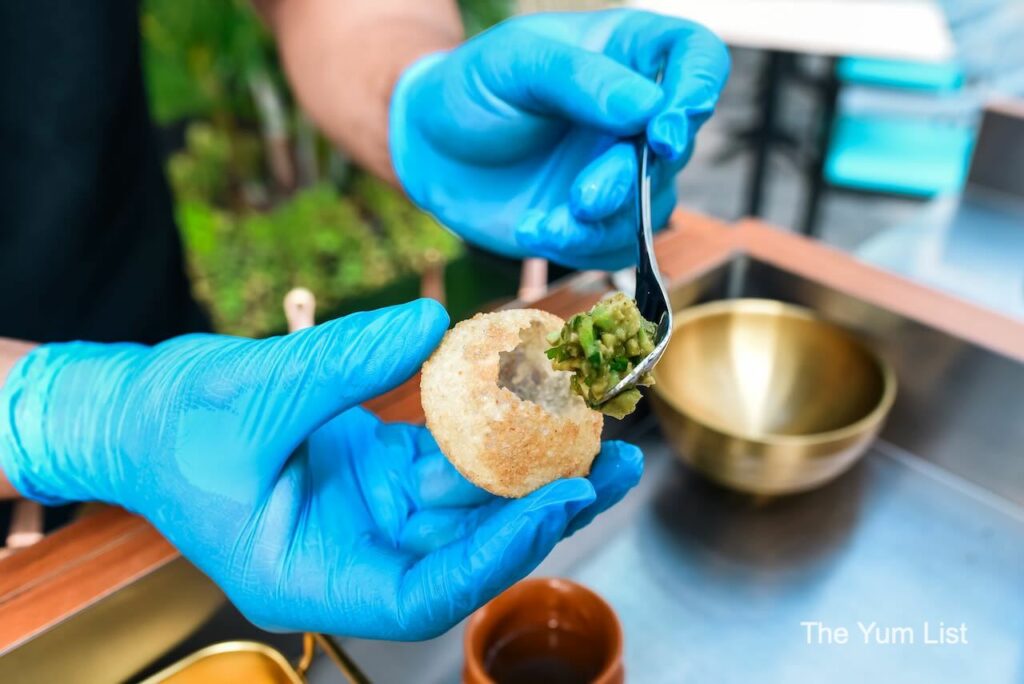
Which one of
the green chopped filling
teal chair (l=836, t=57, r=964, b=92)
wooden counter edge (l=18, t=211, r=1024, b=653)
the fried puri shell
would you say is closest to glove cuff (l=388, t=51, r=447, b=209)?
wooden counter edge (l=18, t=211, r=1024, b=653)

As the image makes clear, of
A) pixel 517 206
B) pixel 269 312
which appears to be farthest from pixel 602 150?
pixel 269 312

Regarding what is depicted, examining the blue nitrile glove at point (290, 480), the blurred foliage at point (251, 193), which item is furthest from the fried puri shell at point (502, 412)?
the blurred foliage at point (251, 193)

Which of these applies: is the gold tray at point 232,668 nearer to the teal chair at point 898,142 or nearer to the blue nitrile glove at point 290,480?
the blue nitrile glove at point 290,480

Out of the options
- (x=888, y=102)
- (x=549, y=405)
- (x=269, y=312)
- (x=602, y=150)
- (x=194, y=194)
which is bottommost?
(x=269, y=312)

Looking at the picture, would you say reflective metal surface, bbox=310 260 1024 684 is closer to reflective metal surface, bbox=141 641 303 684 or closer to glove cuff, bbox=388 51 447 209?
reflective metal surface, bbox=141 641 303 684

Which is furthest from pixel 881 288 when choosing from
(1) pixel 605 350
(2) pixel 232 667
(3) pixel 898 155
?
(3) pixel 898 155

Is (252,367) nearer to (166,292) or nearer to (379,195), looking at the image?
(166,292)
